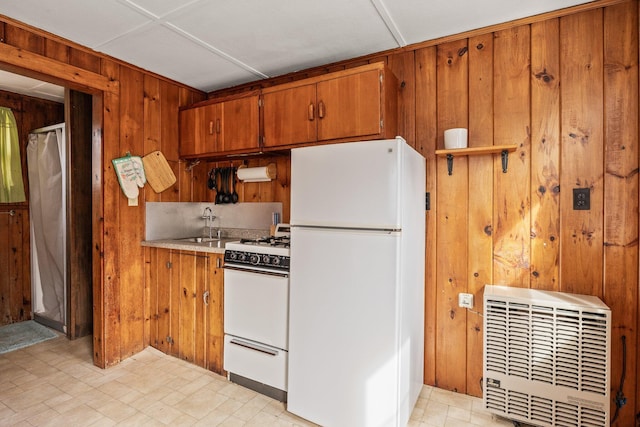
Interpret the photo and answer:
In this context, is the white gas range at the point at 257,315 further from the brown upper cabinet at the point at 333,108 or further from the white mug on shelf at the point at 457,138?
the white mug on shelf at the point at 457,138

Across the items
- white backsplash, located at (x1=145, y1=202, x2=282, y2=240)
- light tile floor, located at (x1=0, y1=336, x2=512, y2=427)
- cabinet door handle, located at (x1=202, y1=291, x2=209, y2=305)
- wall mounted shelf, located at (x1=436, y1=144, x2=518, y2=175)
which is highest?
wall mounted shelf, located at (x1=436, y1=144, x2=518, y2=175)

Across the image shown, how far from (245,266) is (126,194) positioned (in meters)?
1.30

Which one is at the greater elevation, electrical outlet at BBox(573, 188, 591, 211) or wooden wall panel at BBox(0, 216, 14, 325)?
electrical outlet at BBox(573, 188, 591, 211)

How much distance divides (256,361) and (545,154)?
90.4 inches

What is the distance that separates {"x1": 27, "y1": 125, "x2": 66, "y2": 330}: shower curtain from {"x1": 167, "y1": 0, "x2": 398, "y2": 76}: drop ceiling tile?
7.13 ft

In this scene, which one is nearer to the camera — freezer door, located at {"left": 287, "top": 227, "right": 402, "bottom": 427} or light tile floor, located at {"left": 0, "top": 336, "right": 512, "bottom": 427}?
freezer door, located at {"left": 287, "top": 227, "right": 402, "bottom": 427}

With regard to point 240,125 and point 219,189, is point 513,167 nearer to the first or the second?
A: point 240,125

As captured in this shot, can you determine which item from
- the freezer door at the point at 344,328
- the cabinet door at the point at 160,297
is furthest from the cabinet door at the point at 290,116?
the cabinet door at the point at 160,297

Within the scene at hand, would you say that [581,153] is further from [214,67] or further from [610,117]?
[214,67]

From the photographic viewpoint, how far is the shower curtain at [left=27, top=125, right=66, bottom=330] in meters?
3.34

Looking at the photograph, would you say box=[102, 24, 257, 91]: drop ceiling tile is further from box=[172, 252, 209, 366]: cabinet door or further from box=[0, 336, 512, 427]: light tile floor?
box=[0, 336, 512, 427]: light tile floor

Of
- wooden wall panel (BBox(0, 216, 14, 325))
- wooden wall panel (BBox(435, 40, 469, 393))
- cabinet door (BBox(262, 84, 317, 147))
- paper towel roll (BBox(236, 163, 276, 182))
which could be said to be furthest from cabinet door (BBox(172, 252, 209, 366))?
wooden wall panel (BBox(0, 216, 14, 325))

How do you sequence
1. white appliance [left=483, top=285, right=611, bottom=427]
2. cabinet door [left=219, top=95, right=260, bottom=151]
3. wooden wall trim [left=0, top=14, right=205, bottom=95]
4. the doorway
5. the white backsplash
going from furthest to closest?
the doorway < the white backsplash < cabinet door [left=219, top=95, right=260, bottom=151] < wooden wall trim [left=0, top=14, right=205, bottom=95] < white appliance [left=483, top=285, right=611, bottom=427]

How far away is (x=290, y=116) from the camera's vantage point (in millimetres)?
2547
